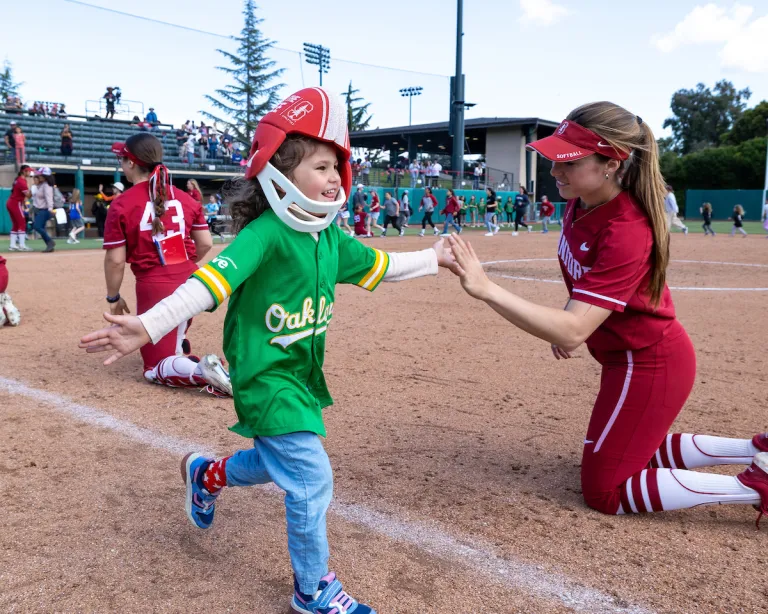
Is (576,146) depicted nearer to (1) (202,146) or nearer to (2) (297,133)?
(2) (297,133)

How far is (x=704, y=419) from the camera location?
440cm

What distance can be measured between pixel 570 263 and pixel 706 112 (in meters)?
84.8

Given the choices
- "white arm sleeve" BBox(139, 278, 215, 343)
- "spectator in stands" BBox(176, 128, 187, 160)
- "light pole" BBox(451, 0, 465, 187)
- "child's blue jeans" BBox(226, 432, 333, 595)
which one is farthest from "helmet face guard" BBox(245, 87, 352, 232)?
"light pole" BBox(451, 0, 465, 187)

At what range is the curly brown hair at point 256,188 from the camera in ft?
8.30

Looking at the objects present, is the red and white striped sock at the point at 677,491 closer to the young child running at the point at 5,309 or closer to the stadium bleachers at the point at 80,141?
the young child running at the point at 5,309

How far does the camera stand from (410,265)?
9.87ft

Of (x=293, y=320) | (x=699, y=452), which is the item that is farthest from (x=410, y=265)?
(x=699, y=452)

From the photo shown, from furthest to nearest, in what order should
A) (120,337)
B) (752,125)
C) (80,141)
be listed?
(752,125), (80,141), (120,337)

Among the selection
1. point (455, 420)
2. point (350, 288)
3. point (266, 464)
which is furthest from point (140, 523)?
point (350, 288)

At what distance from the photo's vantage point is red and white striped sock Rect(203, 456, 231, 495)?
9.11 ft

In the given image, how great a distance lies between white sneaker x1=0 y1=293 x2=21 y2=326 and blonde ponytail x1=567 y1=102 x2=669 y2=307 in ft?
21.8

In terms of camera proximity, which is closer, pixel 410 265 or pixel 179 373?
pixel 410 265

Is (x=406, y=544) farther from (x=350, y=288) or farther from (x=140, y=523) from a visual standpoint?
(x=350, y=288)

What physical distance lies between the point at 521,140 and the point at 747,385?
146ft
